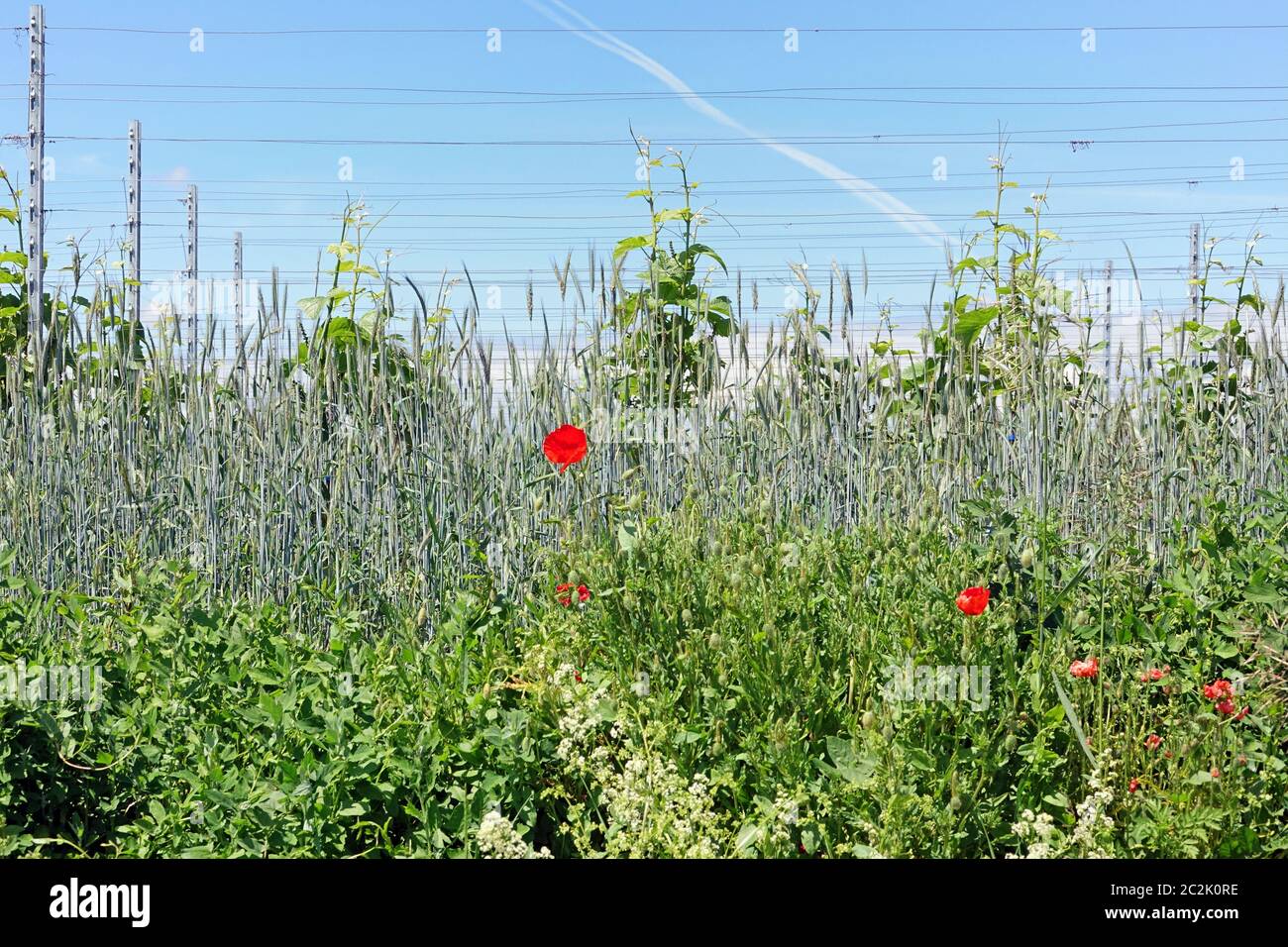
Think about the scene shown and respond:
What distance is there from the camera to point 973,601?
5.40 ft

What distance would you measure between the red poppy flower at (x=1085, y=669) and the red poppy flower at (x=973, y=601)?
0.23 metres

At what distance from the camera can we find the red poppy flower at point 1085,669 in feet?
5.73

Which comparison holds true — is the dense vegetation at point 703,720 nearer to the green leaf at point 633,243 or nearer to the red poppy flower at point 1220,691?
the red poppy flower at point 1220,691

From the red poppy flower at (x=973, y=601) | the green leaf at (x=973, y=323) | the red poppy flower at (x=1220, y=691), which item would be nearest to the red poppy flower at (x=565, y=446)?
the red poppy flower at (x=973, y=601)

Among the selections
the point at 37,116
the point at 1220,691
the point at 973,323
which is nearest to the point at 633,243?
the point at 973,323

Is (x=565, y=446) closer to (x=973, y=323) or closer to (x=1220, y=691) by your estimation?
(x=1220, y=691)

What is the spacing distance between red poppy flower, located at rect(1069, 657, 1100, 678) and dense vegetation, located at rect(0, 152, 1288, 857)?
2 centimetres

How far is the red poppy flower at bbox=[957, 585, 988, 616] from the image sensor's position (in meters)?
1.64

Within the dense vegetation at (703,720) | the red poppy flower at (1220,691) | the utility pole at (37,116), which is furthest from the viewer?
the utility pole at (37,116)

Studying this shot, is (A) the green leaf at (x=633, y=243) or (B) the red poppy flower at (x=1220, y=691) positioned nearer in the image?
(B) the red poppy flower at (x=1220, y=691)

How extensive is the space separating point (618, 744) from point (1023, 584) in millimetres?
881

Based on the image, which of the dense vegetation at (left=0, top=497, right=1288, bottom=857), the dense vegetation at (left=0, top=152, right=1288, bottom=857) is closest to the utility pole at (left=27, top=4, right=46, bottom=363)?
the dense vegetation at (left=0, top=152, right=1288, bottom=857)

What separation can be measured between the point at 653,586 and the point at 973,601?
60 centimetres

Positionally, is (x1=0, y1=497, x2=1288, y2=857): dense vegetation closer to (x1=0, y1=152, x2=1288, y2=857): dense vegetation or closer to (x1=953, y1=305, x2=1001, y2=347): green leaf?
(x1=0, y1=152, x2=1288, y2=857): dense vegetation
